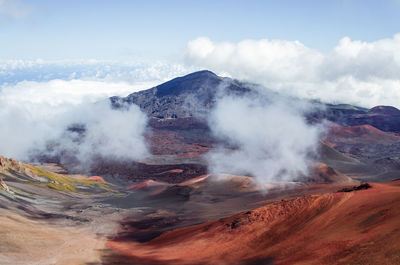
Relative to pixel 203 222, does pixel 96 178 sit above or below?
below

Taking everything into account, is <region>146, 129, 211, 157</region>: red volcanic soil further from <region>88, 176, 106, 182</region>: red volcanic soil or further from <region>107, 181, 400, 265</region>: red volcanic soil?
<region>107, 181, 400, 265</region>: red volcanic soil

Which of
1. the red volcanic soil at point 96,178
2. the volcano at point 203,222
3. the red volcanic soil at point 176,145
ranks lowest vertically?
Answer: the red volcanic soil at point 96,178

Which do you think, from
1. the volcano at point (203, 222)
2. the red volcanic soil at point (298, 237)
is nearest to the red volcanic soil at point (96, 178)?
the volcano at point (203, 222)

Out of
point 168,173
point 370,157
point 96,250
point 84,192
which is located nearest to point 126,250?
point 96,250

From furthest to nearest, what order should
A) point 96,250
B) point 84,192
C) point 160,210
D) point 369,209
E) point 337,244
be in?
point 84,192, point 160,210, point 96,250, point 369,209, point 337,244

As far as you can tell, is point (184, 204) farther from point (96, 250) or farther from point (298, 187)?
point (96, 250)

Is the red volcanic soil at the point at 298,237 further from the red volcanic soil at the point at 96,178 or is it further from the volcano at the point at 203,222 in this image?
the red volcanic soil at the point at 96,178

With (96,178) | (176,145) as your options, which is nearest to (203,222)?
(96,178)

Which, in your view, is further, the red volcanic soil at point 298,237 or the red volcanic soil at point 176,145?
the red volcanic soil at point 176,145

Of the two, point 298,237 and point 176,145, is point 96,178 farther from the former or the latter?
point 298,237
